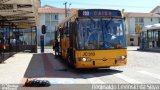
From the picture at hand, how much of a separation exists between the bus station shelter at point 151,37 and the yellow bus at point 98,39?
27.3 meters

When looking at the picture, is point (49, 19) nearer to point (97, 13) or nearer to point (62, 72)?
point (62, 72)

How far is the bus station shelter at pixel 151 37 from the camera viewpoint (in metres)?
44.4

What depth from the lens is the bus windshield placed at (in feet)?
55.4

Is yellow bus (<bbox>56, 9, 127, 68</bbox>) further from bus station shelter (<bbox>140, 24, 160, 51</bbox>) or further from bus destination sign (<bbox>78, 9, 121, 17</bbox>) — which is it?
bus station shelter (<bbox>140, 24, 160, 51</bbox>)

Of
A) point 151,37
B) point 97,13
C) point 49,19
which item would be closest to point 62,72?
point 97,13

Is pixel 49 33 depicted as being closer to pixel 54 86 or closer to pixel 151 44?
pixel 151 44

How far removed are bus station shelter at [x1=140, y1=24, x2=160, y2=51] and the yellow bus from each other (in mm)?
27319

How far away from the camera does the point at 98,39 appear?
17.0m

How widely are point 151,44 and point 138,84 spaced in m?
34.4

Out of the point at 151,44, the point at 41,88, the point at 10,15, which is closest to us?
the point at 41,88

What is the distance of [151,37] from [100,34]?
30388mm

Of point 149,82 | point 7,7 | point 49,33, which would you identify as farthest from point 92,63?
point 49,33

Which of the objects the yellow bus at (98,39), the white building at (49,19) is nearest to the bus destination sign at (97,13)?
the yellow bus at (98,39)

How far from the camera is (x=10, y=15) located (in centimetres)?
2806
